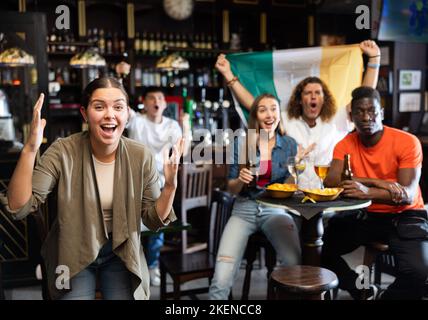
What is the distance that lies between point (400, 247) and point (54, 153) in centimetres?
181

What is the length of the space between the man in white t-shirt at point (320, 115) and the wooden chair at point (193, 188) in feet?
2.79

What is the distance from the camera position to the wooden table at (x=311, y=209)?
7.69 ft

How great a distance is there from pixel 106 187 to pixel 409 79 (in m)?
5.21

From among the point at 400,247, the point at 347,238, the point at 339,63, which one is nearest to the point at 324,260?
the point at 347,238

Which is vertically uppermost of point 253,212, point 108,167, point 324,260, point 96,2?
point 96,2

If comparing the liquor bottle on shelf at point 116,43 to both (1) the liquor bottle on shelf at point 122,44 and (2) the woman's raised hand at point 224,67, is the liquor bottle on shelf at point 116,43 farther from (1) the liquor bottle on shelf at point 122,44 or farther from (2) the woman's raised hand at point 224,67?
(2) the woman's raised hand at point 224,67

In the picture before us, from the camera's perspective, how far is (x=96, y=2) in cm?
615

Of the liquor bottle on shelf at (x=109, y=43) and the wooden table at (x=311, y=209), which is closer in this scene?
the wooden table at (x=311, y=209)

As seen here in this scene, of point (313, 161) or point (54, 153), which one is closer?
point (54, 153)

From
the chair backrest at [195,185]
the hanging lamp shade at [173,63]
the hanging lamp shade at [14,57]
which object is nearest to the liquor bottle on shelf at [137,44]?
the hanging lamp shade at [173,63]

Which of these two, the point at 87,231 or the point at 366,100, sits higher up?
the point at 366,100
